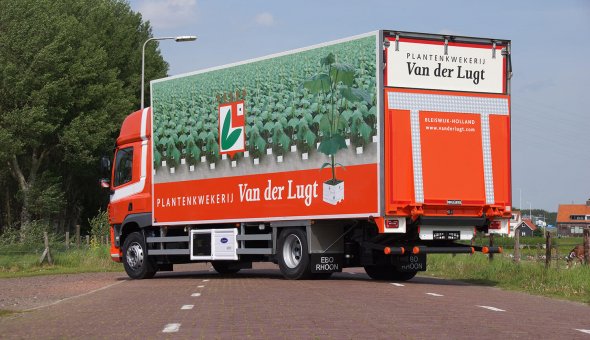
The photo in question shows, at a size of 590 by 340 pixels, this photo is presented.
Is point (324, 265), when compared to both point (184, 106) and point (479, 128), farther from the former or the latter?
point (184, 106)

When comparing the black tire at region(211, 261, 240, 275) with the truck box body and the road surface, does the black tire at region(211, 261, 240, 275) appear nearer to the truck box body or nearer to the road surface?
the truck box body

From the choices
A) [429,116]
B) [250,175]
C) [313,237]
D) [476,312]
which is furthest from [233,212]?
[476,312]

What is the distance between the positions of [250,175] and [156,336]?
1234 centimetres

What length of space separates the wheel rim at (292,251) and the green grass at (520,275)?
4.04 meters

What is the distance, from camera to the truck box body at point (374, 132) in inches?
815

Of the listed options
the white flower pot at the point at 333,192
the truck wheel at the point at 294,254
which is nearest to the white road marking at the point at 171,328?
the white flower pot at the point at 333,192

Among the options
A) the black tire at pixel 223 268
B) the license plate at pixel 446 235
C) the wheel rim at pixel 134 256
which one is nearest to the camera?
the license plate at pixel 446 235

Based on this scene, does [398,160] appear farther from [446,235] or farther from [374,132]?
[446,235]

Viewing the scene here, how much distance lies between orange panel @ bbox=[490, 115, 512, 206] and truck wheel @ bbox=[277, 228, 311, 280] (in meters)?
3.80

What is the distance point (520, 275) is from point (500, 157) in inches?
113

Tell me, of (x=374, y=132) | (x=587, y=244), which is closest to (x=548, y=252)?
(x=587, y=244)

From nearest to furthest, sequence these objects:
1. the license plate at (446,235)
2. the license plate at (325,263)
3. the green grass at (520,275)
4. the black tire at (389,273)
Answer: the green grass at (520,275) → the license plate at (446,235) → the license plate at (325,263) → the black tire at (389,273)

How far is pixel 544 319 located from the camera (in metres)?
13.8

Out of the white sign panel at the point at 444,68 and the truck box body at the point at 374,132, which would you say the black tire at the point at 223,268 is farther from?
the white sign panel at the point at 444,68
